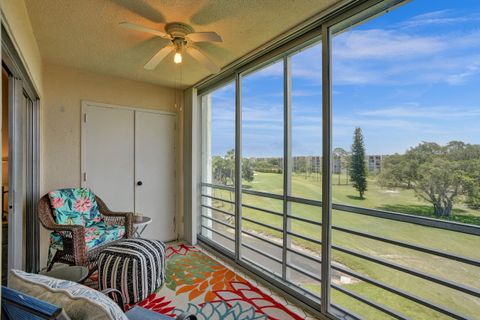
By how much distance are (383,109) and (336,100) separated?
0.38 m

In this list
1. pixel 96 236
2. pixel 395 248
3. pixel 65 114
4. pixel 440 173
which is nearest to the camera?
pixel 440 173

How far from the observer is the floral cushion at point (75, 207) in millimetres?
2766

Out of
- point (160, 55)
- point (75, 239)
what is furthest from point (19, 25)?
point (75, 239)

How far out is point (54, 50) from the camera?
2.71m

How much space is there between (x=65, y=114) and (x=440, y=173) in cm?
392

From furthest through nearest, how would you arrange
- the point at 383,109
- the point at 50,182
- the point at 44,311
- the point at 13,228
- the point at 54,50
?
the point at 50,182, the point at 54,50, the point at 13,228, the point at 383,109, the point at 44,311

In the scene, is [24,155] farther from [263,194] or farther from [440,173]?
[440,173]

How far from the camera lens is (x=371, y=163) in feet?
6.38

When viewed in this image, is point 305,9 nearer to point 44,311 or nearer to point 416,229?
point 416,229

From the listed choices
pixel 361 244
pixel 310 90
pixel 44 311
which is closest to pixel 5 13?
pixel 44 311

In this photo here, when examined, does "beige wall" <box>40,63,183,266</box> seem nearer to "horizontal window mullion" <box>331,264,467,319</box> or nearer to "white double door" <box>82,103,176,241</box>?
"white double door" <box>82,103,176,241</box>

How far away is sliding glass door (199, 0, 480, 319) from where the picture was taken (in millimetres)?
1512

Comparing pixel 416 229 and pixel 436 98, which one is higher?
pixel 436 98

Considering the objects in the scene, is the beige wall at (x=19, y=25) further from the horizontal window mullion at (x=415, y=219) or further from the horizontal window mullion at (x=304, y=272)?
the horizontal window mullion at (x=304, y=272)
